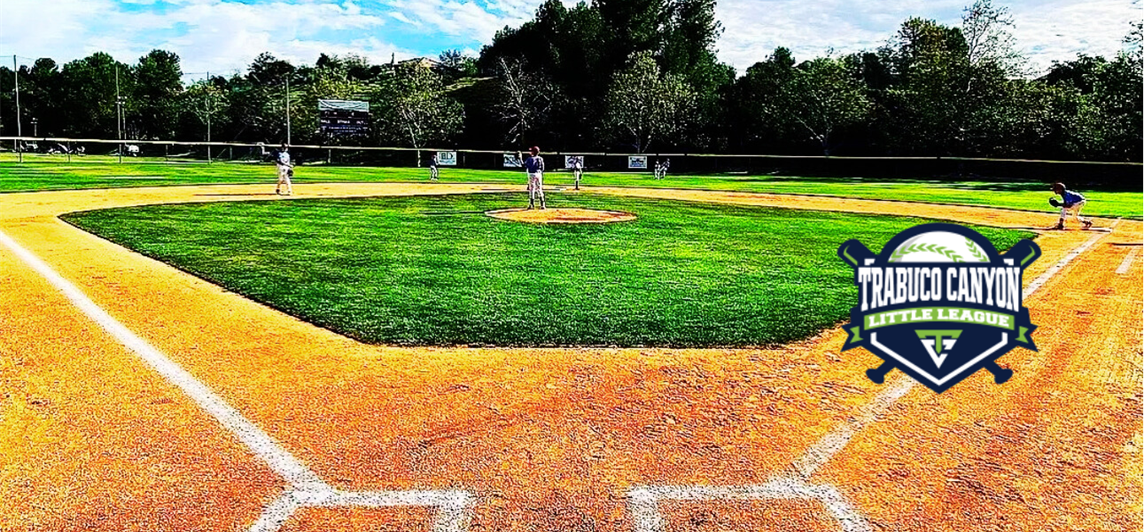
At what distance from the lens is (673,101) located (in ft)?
207

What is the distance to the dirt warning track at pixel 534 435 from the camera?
3.92 m

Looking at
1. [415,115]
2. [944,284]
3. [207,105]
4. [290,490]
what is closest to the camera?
[290,490]

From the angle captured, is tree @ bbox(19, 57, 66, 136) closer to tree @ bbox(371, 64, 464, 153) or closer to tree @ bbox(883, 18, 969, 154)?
tree @ bbox(371, 64, 464, 153)

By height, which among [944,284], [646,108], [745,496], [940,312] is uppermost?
[646,108]

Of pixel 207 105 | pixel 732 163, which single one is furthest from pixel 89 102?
pixel 732 163

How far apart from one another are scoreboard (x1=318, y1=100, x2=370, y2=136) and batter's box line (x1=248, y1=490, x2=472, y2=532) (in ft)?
210

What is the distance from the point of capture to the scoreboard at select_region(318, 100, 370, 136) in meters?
64.4

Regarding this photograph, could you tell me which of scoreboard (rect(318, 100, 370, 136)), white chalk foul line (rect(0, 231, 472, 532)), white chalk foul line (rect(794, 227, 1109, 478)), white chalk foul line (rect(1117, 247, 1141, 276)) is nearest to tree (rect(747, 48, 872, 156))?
scoreboard (rect(318, 100, 370, 136))

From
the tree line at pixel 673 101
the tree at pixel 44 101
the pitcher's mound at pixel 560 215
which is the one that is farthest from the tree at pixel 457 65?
the pitcher's mound at pixel 560 215

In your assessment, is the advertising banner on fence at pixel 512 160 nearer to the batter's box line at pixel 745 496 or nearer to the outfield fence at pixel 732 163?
the outfield fence at pixel 732 163

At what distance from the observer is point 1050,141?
49.2 m

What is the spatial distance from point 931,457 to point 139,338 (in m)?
6.21

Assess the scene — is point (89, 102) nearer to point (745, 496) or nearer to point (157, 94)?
point (157, 94)

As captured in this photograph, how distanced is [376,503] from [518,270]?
7.04 metres
